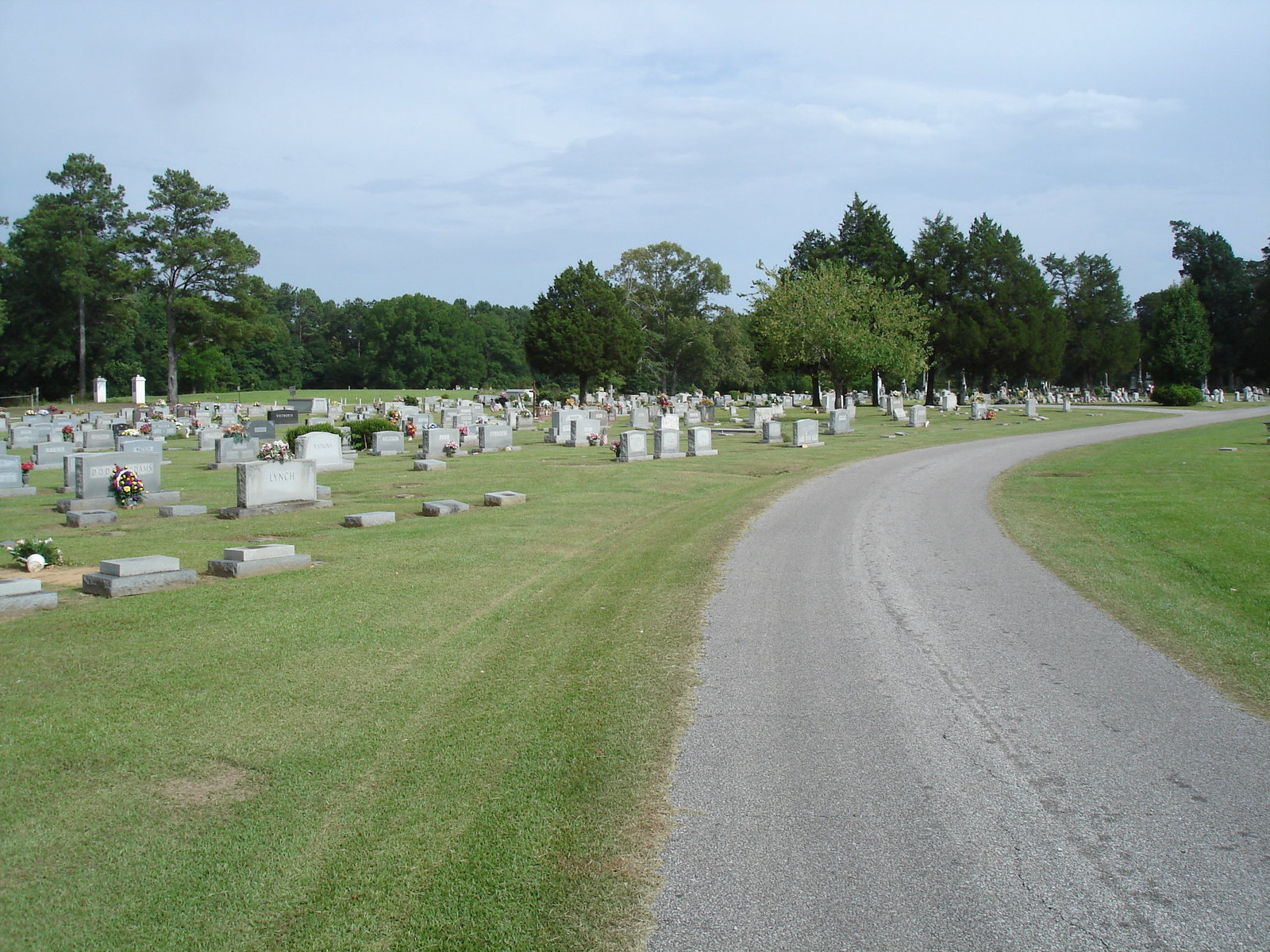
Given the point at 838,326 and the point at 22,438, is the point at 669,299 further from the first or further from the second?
the point at 22,438

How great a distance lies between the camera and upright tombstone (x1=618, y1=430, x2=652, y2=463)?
2433 centimetres

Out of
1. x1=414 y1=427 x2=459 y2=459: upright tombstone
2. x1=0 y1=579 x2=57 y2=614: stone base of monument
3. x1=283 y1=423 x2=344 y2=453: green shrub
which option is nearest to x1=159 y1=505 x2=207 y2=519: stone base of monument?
x1=0 y1=579 x2=57 y2=614: stone base of monument

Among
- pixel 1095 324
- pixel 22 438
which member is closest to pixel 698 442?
pixel 22 438

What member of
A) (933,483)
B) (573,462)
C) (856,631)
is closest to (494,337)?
(573,462)

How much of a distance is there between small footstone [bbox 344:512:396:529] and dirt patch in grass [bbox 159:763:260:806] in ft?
28.7

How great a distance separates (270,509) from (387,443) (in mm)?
12763

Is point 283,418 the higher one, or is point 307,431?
point 283,418

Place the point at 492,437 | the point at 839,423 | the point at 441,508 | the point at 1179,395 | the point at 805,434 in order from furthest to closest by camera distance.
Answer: the point at 1179,395 < the point at 839,423 < the point at 805,434 < the point at 492,437 < the point at 441,508

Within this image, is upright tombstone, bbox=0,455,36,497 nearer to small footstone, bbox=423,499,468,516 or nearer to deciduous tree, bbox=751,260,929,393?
small footstone, bbox=423,499,468,516

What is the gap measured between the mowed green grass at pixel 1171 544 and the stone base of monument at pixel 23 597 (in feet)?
33.0

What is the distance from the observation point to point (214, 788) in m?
4.86

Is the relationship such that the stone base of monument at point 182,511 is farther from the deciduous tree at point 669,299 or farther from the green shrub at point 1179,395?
the deciduous tree at point 669,299

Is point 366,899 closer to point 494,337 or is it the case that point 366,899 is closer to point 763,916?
point 763,916

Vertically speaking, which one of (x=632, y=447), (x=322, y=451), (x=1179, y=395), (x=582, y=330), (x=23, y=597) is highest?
(x=582, y=330)
